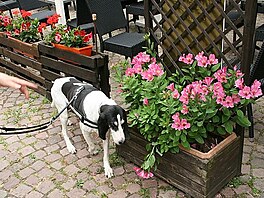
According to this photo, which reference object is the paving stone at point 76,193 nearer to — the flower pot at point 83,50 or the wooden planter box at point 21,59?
the flower pot at point 83,50

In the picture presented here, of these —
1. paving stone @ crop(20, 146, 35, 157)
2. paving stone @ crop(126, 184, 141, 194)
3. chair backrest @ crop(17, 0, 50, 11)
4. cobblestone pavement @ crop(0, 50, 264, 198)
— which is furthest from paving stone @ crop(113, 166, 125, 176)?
chair backrest @ crop(17, 0, 50, 11)

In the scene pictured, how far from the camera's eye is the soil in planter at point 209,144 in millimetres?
3010

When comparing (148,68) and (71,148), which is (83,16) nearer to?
(71,148)

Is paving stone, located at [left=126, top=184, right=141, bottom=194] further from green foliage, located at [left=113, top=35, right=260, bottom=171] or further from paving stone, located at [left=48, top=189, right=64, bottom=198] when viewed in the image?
paving stone, located at [left=48, top=189, right=64, bottom=198]

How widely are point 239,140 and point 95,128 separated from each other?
128 cm

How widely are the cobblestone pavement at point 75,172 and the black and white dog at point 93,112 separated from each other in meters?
0.14

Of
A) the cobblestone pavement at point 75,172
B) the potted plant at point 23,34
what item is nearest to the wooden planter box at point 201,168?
the cobblestone pavement at point 75,172

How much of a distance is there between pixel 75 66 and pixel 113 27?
1.39m

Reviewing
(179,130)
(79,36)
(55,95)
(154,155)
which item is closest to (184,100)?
(179,130)

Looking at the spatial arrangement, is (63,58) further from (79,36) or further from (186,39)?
(186,39)

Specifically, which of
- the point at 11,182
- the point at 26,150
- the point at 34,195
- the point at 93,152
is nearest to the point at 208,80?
the point at 93,152

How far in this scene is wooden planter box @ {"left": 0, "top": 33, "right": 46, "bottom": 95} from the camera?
4.71 meters

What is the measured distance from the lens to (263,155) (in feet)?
11.5

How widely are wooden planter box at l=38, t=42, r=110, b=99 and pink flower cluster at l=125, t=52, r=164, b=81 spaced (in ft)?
2.46
